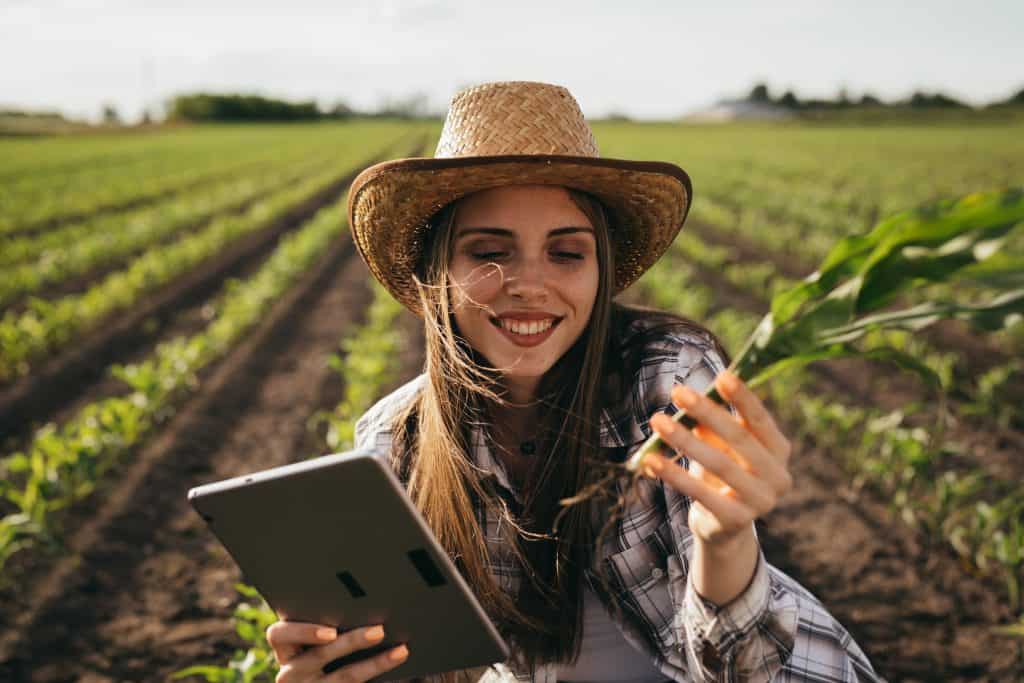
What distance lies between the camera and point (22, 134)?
151ft

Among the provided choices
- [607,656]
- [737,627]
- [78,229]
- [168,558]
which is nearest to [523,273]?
Result: [737,627]

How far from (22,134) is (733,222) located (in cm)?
4977

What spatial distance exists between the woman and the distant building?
86881 millimetres

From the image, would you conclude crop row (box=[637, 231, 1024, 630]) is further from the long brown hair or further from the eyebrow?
the eyebrow

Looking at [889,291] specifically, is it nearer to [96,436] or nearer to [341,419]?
[341,419]

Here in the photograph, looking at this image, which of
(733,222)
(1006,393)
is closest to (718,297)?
(1006,393)

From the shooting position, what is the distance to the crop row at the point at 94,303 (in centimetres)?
588

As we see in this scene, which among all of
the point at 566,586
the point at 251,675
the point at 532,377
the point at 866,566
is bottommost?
the point at 866,566

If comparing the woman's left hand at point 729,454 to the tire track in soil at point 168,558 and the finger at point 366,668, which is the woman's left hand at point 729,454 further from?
the tire track in soil at point 168,558

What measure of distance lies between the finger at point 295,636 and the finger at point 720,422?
82cm

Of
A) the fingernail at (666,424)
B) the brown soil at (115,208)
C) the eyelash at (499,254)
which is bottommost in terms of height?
the brown soil at (115,208)

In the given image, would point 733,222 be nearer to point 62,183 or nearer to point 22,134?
point 62,183

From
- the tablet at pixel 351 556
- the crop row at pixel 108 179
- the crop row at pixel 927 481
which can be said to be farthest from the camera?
the crop row at pixel 108 179

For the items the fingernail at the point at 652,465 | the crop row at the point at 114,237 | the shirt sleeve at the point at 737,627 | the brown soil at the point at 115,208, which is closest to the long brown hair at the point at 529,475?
the shirt sleeve at the point at 737,627
